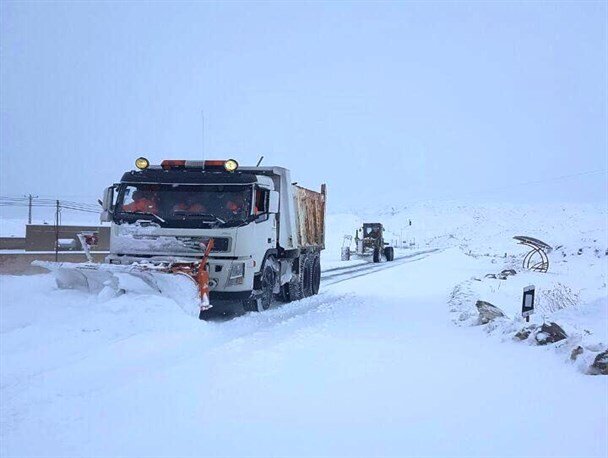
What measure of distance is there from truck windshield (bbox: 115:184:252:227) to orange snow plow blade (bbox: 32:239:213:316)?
113 cm

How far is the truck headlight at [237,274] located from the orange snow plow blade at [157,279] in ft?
2.66

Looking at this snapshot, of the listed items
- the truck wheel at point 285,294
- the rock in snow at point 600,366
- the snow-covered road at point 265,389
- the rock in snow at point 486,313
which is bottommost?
the truck wheel at point 285,294

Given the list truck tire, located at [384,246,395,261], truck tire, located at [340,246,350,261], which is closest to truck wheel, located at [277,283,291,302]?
truck tire, located at [340,246,350,261]

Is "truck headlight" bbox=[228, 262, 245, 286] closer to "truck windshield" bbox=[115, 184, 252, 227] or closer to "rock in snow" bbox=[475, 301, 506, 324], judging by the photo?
"truck windshield" bbox=[115, 184, 252, 227]

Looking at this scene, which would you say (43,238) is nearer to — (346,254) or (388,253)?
(346,254)

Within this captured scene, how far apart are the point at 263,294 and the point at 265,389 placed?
6.03m

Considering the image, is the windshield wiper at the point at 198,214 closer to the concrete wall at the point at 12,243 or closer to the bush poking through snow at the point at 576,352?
the bush poking through snow at the point at 576,352

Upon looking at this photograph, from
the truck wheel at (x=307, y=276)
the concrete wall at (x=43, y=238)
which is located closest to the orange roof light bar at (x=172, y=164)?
the truck wheel at (x=307, y=276)

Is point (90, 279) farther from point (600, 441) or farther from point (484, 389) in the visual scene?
point (600, 441)

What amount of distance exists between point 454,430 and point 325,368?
1.97 metres

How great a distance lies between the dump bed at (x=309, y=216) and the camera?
44.7 feet

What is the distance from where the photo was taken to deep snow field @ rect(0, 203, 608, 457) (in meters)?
3.97

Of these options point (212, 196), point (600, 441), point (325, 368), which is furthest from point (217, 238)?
point (600, 441)

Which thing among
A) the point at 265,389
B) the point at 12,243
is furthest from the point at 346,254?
the point at 265,389
